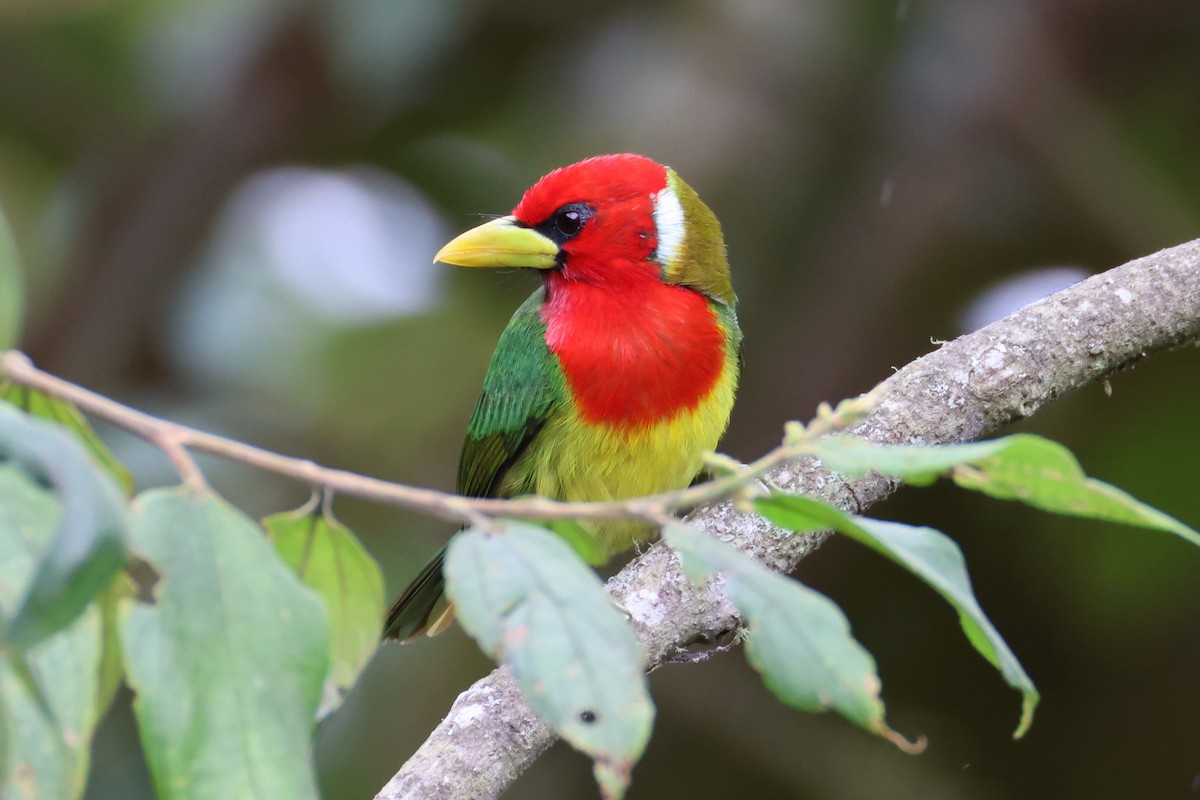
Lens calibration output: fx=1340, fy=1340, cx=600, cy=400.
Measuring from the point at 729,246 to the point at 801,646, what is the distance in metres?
3.82

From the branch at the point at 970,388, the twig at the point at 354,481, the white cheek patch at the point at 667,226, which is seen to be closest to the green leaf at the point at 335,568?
the twig at the point at 354,481

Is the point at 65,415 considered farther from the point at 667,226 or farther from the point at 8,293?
the point at 667,226

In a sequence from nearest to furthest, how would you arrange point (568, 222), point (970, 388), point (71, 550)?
point (71, 550), point (970, 388), point (568, 222)

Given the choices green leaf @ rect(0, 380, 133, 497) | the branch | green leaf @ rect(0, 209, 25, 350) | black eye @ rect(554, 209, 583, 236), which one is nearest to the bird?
black eye @ rect(554, 209, 583, 236)

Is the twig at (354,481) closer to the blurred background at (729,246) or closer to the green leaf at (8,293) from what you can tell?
the green leaf at (8,293)

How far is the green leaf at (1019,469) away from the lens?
104 cm

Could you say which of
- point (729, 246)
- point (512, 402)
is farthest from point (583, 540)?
point (729, 246)

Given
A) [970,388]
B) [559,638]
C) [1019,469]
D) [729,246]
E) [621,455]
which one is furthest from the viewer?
[729,246]

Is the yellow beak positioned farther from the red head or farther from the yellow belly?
the yellow belly

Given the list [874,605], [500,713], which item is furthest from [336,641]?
[874,605]

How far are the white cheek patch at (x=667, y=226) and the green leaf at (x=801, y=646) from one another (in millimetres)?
2023

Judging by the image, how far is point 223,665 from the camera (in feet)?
3.28

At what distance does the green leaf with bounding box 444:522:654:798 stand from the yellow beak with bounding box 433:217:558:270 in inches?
77.0

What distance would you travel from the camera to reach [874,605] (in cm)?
439
